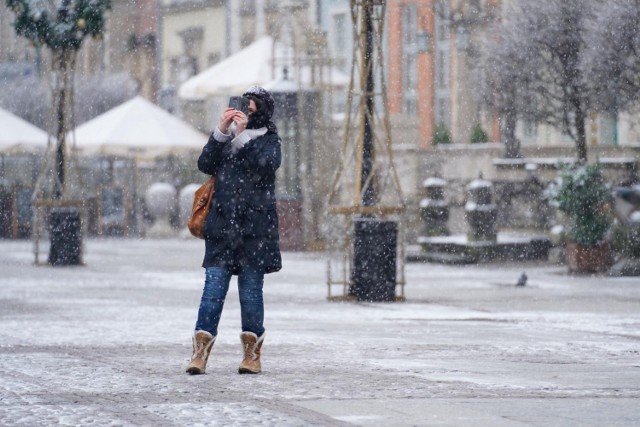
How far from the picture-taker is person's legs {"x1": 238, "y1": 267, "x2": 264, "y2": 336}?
10164 millimetres

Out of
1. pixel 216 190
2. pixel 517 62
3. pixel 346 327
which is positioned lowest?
pixel 346 327

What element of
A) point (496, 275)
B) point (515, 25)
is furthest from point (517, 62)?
point (496, 275)

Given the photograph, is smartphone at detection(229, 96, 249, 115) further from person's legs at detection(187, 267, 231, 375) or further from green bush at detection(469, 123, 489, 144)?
green bush at detection(469, 123, 489, 144)

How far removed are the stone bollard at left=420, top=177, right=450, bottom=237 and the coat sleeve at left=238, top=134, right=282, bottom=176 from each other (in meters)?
18.2

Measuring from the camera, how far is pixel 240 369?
33.0ft

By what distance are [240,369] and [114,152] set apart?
90.7ft

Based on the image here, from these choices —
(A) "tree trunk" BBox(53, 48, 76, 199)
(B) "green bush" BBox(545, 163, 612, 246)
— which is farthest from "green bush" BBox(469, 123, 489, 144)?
(A) "tree trunk" BBox(53, 48, 76, 199)

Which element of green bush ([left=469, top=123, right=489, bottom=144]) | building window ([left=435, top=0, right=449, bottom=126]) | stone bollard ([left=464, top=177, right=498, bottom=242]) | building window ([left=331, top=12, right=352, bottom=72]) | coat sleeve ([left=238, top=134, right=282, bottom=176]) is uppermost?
building window ([left=331, top=12, right=352, bottom=72])

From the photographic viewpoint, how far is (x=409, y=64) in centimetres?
5012

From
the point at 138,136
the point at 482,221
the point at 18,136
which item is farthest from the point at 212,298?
the point at 138,136

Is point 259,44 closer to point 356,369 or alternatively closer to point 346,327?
point 346,327

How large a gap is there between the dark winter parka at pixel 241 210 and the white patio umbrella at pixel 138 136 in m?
26.4

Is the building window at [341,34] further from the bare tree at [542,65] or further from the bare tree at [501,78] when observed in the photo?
the bare tree at [542,65]

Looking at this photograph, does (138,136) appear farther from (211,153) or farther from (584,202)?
→ (211,153)
